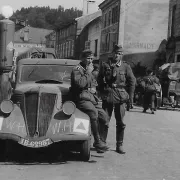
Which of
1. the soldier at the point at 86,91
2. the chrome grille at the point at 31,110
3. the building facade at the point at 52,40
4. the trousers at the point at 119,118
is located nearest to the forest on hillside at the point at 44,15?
the building facade at the point at 52,40

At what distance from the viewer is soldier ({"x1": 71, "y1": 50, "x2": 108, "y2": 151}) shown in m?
7.96

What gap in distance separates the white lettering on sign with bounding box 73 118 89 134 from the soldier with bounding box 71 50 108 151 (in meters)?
0.32

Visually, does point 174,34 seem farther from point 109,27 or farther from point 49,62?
point 49,62

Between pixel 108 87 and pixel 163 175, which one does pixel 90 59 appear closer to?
pixel 108 87

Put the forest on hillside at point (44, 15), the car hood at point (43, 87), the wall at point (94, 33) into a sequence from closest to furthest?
the car hood at point (43, 87) < the wall at point (94, 33) < the forest on hillside at point (44, 15)

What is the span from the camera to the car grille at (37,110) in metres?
7.61

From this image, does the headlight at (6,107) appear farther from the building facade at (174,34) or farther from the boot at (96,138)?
the building facade at (174,34)

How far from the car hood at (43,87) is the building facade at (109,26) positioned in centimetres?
4038

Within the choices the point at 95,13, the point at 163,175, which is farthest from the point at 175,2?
the point at 163,175

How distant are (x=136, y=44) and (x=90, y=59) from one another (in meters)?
40.4

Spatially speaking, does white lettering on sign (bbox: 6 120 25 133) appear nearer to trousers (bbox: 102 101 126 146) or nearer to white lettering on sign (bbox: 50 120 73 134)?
white lettering on sign (bbox: 50 120 73 134)

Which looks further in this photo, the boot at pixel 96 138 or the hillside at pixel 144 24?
the hillside at pixel 144 24

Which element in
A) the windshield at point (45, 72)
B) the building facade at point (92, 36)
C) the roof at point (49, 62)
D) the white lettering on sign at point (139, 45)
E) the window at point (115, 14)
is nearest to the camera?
the windshield at point (45, 72)

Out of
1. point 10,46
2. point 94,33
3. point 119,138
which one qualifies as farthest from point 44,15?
point 119,138
